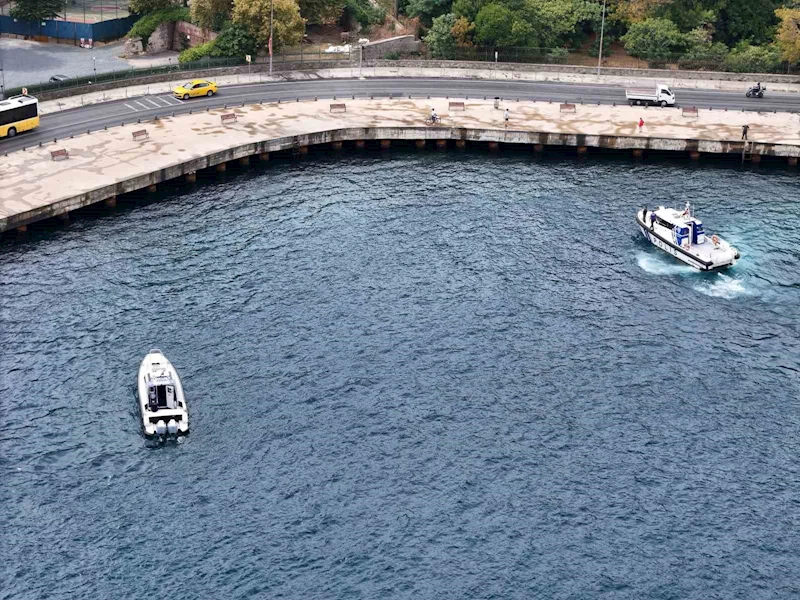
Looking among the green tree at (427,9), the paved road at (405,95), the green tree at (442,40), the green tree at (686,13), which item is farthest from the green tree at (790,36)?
the green tree at (427,9)

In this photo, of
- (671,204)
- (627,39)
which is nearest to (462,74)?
(627,39)

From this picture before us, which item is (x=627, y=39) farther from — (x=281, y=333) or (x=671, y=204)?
(x=281, y=333)

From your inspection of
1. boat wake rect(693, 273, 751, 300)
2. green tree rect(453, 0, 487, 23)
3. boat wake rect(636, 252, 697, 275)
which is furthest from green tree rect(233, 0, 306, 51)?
boat wake rect(693, 273, 751, 300)

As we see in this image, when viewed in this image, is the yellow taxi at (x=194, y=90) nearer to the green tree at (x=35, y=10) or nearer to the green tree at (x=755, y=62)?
the green tree at (x=35, y=10)

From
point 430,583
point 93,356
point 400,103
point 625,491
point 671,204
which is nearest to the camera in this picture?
point 430,583

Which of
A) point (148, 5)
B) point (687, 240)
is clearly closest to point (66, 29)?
point (148, 5)

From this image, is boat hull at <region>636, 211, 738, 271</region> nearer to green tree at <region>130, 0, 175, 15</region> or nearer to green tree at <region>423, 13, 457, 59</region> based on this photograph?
green tree at <region>423, 13, 457, 59</region>

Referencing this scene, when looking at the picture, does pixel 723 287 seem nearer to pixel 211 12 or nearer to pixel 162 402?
pixel 162 402
